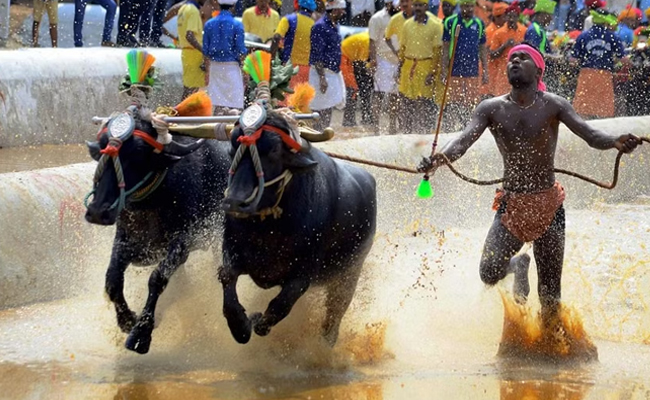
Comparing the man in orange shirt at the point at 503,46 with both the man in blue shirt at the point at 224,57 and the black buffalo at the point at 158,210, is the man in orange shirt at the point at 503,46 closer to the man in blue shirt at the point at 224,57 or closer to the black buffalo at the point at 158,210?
the man in blue shirt at the point at 224,57

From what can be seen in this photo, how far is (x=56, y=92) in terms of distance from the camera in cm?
1405

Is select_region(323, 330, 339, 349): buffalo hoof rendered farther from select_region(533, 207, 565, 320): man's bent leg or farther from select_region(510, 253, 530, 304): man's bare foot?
select_region(533, 207, 565, 320): man's bent leg

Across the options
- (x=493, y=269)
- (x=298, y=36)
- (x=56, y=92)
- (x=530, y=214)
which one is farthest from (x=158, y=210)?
(x=298, y=36)

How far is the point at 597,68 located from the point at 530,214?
10726 mm

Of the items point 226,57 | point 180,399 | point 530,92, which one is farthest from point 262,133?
point 226,57

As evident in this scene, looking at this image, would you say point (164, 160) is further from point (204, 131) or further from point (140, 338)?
point (140, 338)

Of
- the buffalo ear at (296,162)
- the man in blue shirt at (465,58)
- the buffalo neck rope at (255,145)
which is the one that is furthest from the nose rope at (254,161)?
the man in blue shirt at (465,58)

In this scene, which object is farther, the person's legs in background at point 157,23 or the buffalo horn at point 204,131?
the person's legs in background at point 157,23

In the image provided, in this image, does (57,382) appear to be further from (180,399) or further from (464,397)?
(464,397)

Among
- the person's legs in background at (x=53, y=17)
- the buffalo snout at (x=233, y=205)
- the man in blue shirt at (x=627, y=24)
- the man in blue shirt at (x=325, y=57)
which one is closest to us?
the buffalo snout at (x=233, y=205)

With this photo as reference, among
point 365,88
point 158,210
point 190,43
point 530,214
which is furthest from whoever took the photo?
point 365,88

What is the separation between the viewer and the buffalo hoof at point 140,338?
6723mm

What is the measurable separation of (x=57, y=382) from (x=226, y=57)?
6.99 metres

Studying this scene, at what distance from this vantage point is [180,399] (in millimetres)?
6246
